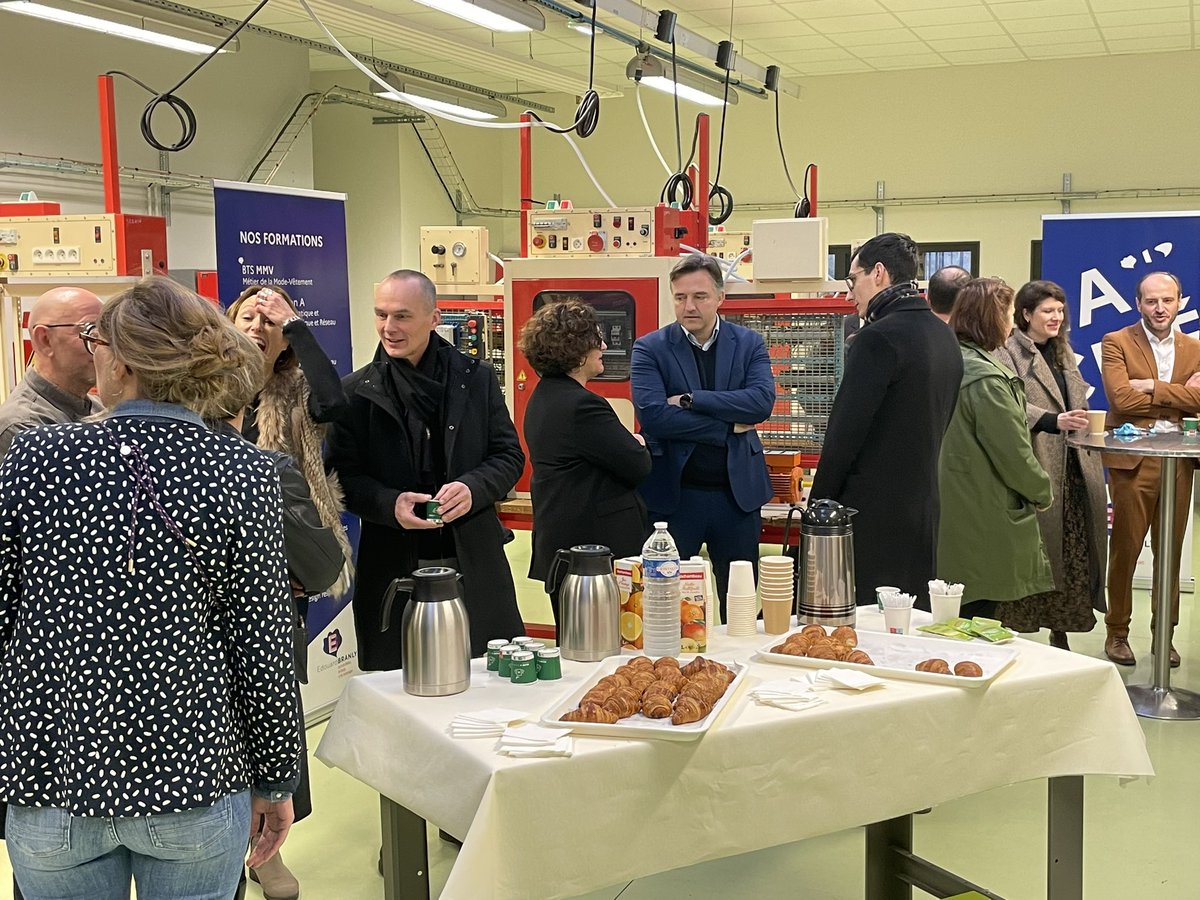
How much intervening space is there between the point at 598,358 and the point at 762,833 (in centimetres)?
187

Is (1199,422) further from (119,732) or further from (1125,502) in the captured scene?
(119,732)

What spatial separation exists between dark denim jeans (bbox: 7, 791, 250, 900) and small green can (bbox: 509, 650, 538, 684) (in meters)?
0.82

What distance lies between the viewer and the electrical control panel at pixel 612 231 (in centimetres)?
630

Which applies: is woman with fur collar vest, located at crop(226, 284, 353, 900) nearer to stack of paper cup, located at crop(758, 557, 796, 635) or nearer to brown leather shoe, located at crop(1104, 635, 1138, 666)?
stack of paper cup, located at crop(758, 557, 796, 635)

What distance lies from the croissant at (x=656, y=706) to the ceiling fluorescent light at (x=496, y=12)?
4.89 meters

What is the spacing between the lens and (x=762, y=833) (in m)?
2.41

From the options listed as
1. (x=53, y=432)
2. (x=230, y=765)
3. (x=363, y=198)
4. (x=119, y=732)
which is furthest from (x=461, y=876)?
(x=363, y=198)

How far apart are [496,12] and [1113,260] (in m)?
3.70

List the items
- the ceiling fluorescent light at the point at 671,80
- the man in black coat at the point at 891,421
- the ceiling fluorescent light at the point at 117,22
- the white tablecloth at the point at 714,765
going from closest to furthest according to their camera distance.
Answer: the white tablecloth at the point at 714,765 → the man in black coat at the point at 891,421 → the ceiling fluorescent light at the point at 117,22 → the ceiling fluorescent light at the point at 671,80

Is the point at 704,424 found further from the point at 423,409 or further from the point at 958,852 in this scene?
the point at 958,852

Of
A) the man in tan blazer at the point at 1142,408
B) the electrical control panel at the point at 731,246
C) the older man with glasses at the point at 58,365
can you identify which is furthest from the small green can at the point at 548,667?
the electrical control panel at the point at 731,246

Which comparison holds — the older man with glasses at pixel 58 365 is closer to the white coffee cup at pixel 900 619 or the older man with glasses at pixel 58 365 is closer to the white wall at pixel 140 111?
the white coffee cup at pixel 900 619

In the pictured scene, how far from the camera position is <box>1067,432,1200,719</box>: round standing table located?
4684 millimetres

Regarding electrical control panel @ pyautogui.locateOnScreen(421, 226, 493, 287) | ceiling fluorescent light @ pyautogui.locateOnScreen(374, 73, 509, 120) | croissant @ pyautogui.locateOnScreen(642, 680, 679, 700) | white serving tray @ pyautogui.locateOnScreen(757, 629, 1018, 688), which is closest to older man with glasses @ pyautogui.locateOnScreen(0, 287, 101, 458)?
croissant @ pyautogui.locateOnScreen(642, 680, 679, 700)
